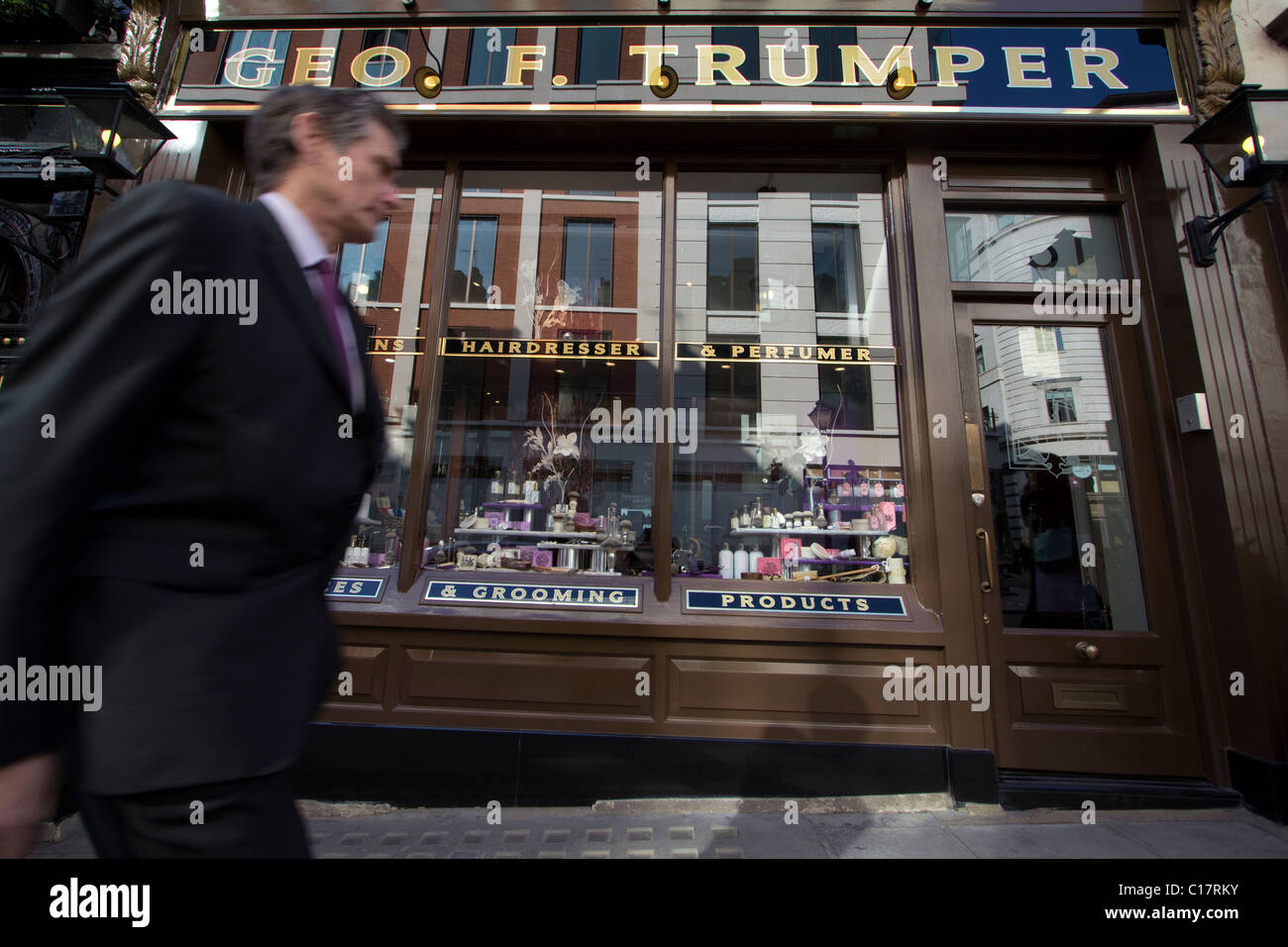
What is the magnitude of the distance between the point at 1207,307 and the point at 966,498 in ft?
6.66

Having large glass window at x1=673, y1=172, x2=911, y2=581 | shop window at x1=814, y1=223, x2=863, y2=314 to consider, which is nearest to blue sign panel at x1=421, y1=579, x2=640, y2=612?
large glass window at x1=673, y1=172, x2=911, y2=581

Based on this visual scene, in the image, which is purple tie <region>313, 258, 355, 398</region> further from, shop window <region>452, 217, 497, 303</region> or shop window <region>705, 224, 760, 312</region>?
shop window <region>705, 224, 760, 312</region>

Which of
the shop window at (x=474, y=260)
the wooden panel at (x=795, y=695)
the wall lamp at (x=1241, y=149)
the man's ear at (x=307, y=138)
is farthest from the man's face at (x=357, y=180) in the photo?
the wall lamp at (x=1241, y=149)

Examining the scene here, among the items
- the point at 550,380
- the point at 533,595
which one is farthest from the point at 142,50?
the point at 533,595

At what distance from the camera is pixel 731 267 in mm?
5086

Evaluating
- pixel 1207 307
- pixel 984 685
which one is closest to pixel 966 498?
pixel 984 685

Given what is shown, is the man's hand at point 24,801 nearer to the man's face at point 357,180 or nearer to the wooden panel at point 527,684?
the man's face at point 357,180

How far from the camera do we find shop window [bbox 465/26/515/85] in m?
4.55

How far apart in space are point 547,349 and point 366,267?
1.68m

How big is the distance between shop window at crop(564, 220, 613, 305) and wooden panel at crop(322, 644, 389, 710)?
3.35m

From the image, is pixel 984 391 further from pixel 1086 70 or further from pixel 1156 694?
pixel 1086 70

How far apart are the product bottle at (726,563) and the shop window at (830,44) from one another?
3.74 metres

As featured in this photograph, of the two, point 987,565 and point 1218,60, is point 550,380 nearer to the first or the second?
point 987,565

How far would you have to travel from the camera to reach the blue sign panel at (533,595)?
399 cm
